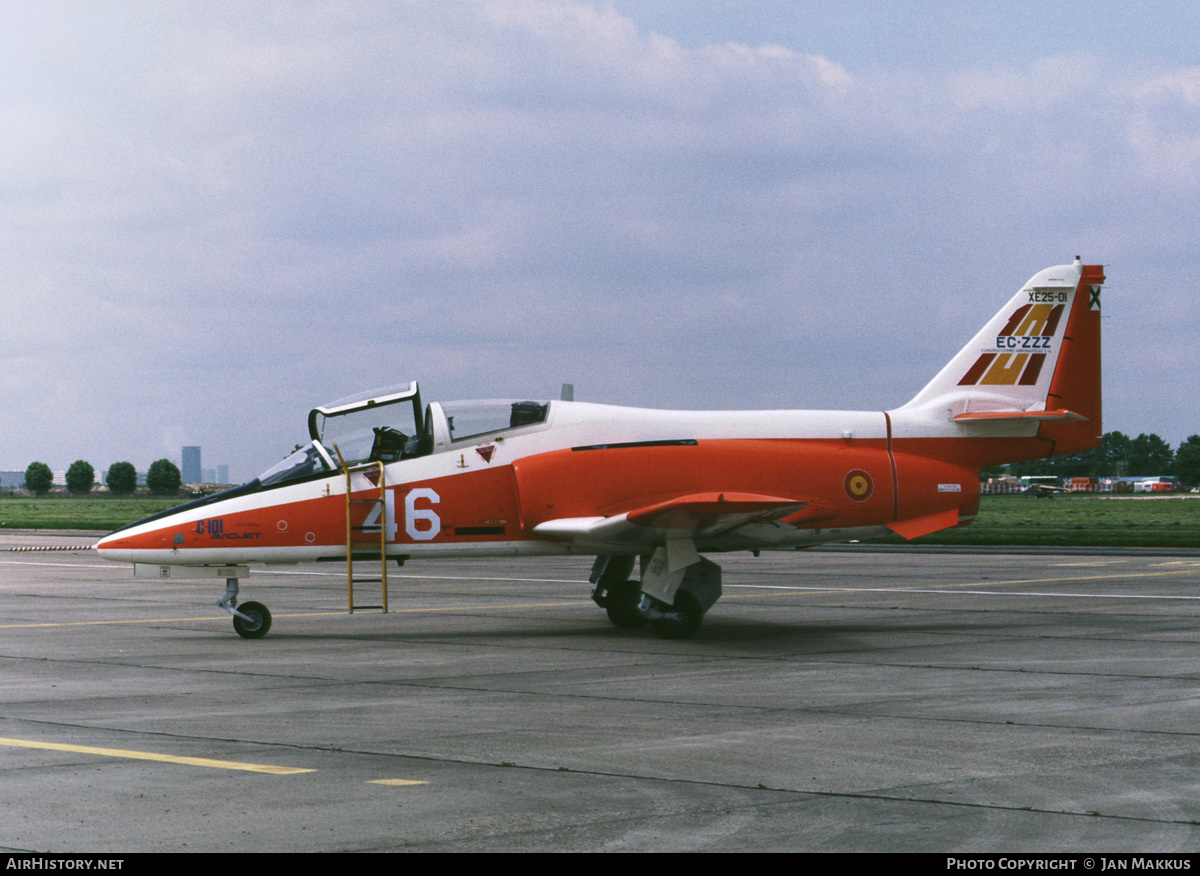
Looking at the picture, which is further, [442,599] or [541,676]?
[442,599]

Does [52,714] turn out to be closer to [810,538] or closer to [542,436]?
[542,436]

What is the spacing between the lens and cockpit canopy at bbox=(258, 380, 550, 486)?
16.6 meters

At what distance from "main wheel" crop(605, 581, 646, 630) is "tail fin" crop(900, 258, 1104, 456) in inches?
187

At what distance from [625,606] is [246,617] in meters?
5.14

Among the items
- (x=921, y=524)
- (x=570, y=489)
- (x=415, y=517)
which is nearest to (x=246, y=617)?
(x=415, y=517)

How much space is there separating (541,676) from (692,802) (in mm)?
5790

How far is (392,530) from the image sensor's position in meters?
16.4

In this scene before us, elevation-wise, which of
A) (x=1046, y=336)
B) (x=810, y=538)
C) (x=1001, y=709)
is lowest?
(x=1001, y=709)

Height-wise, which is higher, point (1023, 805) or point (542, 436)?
point (542, 436)

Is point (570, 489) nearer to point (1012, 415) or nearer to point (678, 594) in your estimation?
point (678, 594)

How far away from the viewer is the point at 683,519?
1571 centimetres

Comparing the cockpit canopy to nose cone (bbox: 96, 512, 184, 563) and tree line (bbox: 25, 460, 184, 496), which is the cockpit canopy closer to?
nose cone (bbox: 96, 512, 184, 563)

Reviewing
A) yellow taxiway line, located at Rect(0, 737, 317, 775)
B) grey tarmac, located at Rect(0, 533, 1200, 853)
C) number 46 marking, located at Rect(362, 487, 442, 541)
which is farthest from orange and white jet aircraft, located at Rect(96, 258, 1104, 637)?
yellow taxiway line, located at Rect(0, 737, 317, 775)
